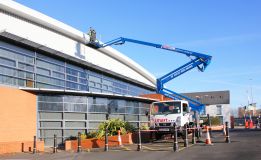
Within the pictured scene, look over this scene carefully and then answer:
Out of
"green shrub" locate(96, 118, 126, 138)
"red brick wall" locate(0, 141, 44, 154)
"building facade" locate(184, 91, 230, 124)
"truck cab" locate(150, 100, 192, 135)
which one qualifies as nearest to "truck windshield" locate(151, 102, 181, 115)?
"truck cab" locate(150, 100, 192, 135)

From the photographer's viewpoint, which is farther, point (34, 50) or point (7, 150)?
point (34, 50)

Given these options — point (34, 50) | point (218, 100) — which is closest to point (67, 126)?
point (34, 50)

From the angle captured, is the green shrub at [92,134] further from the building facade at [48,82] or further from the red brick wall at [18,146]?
the red brick wall at [18,146]

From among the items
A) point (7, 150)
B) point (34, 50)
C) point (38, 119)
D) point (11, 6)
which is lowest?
point (7, 150)

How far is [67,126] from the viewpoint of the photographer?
74.3 ft

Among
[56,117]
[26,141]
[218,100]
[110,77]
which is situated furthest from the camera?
[218,100]

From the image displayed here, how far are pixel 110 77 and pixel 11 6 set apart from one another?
44.9 ft

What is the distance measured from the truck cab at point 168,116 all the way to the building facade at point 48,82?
179 inches

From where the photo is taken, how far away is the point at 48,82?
2320cm

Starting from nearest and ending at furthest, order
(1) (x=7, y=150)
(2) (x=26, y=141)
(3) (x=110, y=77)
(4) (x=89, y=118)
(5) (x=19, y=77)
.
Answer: (1) (x=7, y=150), (2) (x=26, y=141), (5) (x=19, y=77), (4) (x=89, y=118), (3) (x=110, y=77)

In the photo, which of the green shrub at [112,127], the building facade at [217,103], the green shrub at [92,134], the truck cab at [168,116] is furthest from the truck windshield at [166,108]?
the building facade at [217,103]

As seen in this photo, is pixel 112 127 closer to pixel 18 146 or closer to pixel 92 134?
pixel 92 134

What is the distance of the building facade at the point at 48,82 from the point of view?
784 inches

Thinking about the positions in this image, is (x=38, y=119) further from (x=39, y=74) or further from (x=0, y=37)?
(x=0, y=37)
